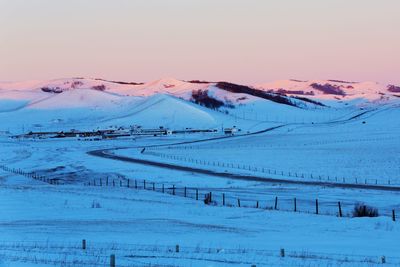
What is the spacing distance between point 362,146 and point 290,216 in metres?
61.9

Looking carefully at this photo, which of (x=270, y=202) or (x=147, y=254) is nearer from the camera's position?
(x=147, y=254)

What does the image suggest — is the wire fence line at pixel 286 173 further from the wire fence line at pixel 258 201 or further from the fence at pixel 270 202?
the fence at pixel 270 202

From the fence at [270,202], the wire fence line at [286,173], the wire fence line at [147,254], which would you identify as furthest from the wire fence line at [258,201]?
the wire fence line at [286,173]

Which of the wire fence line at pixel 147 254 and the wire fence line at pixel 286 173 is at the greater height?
A: the wire fence line at pixel 147 254

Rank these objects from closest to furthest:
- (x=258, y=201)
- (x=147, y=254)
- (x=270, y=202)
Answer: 1. (x=147, y=254)
2. (x=270, y=202)
3. (x=258, y=201)

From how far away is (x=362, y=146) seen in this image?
288ft

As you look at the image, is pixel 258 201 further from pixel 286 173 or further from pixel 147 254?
pixel 286 173

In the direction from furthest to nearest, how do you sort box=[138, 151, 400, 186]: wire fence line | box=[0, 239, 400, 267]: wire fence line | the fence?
box=[138, 151, 400, 186]: wire fence line → the fence → box=[0, 239, 400, 267]: wire fence line

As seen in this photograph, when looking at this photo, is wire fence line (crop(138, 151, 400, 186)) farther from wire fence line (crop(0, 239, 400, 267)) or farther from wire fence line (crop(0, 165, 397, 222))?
wire fence line (crop(0, 239, 400, 267))

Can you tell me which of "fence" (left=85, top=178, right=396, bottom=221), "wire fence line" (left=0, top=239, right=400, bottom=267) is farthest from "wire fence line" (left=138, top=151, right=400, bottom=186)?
"wire fence line" (left=0, top=239, right=400, bottom=267)

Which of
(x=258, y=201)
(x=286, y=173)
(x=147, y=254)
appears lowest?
(x=286, y=173)

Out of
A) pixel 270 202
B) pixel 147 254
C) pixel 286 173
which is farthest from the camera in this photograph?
pixel 286 173

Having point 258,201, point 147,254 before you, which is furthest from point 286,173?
point 147,254

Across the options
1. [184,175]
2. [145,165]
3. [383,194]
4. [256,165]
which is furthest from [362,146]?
[383,194]
